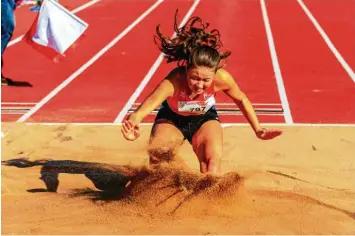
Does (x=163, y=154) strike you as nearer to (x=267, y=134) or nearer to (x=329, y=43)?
(x=267, y=134)

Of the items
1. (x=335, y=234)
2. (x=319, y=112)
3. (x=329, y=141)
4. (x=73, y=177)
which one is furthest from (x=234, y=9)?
(x=335, y=234)

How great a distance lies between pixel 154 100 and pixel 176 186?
647 mm

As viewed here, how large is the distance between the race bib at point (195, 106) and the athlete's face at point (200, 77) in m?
0.33

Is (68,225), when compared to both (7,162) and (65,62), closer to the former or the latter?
(7,162)

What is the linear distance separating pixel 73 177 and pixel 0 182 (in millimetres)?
666

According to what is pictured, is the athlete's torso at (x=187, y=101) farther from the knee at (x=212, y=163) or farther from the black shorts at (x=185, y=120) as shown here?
the knee at (x=212, y=163)

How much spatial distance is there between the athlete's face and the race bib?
0.33 metres

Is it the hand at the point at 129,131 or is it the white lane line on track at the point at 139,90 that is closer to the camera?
the hand at the point at 129,131

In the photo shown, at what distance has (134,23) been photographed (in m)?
16.3

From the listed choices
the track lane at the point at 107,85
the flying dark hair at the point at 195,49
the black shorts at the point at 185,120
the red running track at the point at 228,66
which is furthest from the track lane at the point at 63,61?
the flying dark hair at the point at 195,49

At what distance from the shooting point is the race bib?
5.69m

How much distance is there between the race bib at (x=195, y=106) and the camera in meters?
5.69

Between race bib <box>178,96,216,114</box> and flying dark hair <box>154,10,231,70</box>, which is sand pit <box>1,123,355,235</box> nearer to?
race bib <box>178,96,216,114</box>

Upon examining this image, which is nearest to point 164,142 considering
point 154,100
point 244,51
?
point 154,100
